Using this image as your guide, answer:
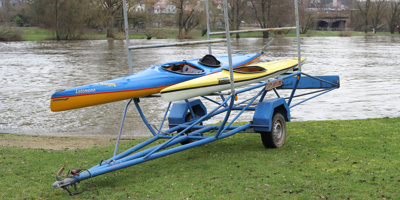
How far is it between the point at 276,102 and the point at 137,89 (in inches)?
89.8

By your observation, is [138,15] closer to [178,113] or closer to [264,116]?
[178,113]

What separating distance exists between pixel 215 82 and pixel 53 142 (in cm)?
463

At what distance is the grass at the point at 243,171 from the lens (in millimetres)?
6090

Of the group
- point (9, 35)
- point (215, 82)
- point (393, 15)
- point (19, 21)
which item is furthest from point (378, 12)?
point (215, 82)

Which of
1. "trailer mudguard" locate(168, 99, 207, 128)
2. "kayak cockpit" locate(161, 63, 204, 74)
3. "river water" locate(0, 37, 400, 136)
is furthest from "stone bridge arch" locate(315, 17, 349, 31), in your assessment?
"trailer mudguard" locate(168, 99, 207, 128)

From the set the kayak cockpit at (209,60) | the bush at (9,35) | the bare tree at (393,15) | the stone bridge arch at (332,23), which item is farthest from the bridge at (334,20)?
the kayak cockpit at (209,60)

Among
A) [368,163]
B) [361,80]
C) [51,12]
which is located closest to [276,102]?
[368,163]

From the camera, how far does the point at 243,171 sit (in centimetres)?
697

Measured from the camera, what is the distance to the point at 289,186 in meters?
6.21

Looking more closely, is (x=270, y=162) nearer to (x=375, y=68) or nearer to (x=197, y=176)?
(x=197, y=176)

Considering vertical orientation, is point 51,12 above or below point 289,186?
above

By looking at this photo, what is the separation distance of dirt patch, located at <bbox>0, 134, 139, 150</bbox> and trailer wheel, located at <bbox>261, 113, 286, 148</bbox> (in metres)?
3.67

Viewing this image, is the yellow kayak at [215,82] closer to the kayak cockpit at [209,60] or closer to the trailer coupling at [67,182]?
the kayak cockpit at [209,60]

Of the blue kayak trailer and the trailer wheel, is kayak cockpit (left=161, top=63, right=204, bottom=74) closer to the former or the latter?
the blue kayak trailer
